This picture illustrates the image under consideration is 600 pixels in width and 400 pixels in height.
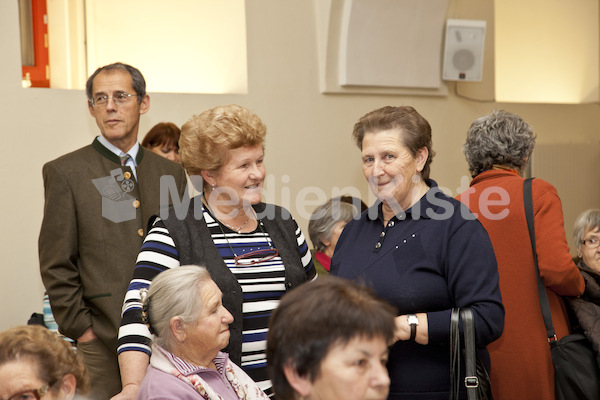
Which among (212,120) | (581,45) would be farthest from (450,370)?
(581,45)

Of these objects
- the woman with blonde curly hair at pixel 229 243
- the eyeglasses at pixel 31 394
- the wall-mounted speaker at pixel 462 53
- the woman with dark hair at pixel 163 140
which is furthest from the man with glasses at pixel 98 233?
the wall-mounted speaker at pixel 462 53

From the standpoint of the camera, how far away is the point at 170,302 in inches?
82.1

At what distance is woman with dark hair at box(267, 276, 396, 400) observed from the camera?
1.58m

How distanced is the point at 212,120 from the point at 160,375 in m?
0.83

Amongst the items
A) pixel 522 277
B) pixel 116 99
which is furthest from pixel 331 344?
pixel 116 99

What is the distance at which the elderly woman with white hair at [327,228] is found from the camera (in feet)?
11.9

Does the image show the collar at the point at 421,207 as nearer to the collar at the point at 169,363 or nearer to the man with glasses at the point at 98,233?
the collar at the point at 169,363

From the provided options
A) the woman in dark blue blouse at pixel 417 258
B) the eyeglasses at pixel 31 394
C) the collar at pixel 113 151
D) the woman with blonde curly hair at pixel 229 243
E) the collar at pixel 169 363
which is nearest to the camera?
the eyeglasses at pixel 31 394

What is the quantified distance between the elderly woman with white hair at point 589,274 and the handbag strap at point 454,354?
101 cm

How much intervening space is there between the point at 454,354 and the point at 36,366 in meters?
1.15

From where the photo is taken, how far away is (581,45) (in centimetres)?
662

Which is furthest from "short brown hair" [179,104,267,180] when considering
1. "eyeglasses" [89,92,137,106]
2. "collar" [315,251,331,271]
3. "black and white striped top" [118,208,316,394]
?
"collar" [315,251,331,271]

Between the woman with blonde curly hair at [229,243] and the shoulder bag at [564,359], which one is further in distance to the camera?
the shoulder bag at [564,359]

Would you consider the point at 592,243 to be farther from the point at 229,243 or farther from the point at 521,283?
the point at 229,243
